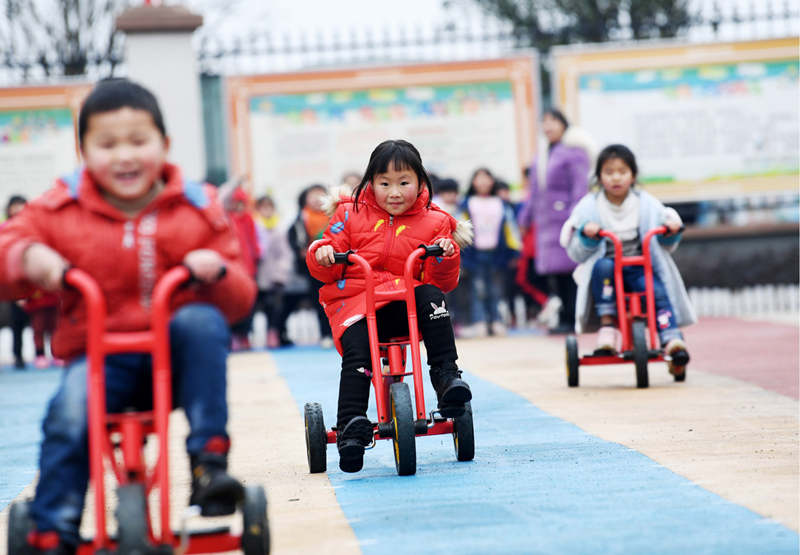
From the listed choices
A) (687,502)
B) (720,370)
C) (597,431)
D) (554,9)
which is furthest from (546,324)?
(554,9)

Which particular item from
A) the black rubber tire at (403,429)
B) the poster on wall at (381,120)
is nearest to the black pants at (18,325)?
the poster on wall at (381,120)

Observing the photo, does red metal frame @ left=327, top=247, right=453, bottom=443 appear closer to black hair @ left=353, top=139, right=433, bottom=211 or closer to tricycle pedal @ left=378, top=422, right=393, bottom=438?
tricycle pedal @ left=378, top=422, right=393, bottom=438

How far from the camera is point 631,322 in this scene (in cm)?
861

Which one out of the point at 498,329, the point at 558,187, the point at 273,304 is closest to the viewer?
the point at 558,187

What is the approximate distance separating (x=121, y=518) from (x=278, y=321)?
37.2ft

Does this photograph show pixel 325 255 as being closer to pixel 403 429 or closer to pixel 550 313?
pixel 403 429

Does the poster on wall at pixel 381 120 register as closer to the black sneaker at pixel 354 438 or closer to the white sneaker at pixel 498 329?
the white sneaker at pixel 498 329

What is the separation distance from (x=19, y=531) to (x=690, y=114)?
13389 millimetres

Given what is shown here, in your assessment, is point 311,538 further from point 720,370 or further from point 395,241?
point 720,370

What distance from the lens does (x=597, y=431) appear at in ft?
21.0

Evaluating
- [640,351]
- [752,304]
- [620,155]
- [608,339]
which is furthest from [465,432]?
[752,304]

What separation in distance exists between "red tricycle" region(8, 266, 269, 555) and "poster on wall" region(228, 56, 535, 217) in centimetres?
1200

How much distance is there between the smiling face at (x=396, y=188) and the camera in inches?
225

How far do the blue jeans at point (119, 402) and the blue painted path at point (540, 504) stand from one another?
31.5 inches
